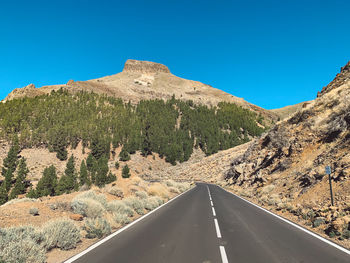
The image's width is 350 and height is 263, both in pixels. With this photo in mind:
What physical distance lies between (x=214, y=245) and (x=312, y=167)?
1380 centimetres

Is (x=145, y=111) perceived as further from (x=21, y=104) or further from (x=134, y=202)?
(x=134, y=202)

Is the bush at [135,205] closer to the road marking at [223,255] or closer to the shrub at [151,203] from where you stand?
the shrub at [151,203]

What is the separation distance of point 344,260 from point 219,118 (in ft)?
370

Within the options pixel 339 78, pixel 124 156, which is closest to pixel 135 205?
pixel 339 78

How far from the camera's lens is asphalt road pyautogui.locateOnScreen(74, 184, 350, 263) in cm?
543

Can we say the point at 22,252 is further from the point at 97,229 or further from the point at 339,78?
the point at 339,78

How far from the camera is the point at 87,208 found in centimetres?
971

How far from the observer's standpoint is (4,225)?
7.04m

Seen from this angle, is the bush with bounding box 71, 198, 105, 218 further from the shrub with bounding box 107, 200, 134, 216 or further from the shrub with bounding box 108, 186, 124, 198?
the shrub with bounding box 108, 186, 124, 198

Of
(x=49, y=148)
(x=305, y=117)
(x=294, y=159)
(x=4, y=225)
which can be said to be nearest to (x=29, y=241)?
(x=4, y=225)

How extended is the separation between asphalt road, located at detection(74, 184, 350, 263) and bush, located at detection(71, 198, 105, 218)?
1.92 m

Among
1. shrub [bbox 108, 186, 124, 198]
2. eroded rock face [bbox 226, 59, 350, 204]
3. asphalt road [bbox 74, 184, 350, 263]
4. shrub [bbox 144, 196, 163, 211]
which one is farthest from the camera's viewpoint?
shrub [bbox 108, 186, 124, 198]

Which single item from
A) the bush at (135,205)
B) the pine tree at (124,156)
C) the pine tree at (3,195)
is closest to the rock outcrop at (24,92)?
the pine tree at (124,156)

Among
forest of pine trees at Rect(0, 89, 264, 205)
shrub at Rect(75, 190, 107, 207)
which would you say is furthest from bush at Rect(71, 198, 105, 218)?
forest of pine trees at Rect(0, 89, 264, 205)
